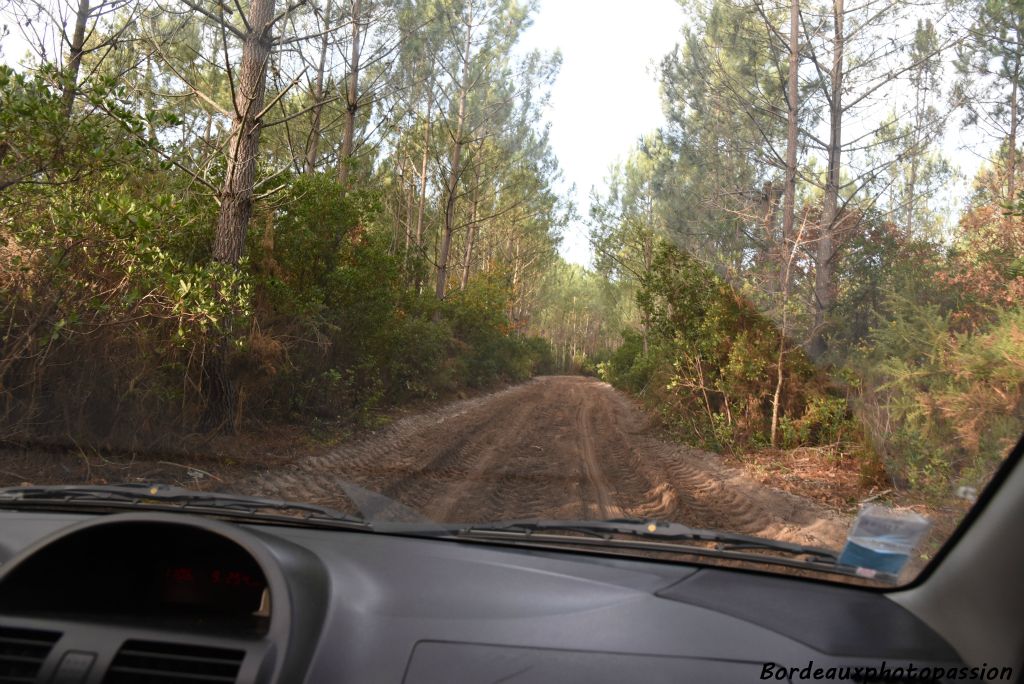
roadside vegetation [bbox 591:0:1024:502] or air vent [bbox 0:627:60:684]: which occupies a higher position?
roadside vegetation [bbox 591:0:1024:502]

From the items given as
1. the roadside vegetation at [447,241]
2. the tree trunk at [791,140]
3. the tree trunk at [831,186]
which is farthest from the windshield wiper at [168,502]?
the tree trunk at [791,140]

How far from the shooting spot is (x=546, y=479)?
23.6 ft

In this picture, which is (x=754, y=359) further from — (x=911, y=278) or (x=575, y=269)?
(x=575, y=269)

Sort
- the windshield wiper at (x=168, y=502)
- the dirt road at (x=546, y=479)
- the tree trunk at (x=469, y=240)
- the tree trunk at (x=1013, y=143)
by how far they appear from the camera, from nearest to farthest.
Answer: the windshield wiper at (x=168, y=502)
the dirt road at (x=546, y=479)
the tree trunk at (x=1013, y=143)
the tree trunk at (x=469, y=240)

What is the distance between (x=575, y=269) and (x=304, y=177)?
1418 inches

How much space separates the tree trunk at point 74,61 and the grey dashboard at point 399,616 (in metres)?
5.78

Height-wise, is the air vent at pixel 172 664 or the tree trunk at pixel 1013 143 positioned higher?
the tree trunk at pixel 1013 143

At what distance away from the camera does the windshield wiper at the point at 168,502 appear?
9.84 ft

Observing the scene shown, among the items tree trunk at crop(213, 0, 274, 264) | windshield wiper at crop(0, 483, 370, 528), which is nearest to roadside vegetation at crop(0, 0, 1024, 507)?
tree trunk at crop(213, 0, 274, 264)

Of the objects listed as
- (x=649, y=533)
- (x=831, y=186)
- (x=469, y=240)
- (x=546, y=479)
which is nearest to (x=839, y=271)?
(x=831, y=186)

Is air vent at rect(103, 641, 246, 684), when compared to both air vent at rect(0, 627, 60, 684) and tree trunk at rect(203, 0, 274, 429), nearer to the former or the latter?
air vent at rect(0, 627, 60, 684)

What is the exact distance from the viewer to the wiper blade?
276 cm

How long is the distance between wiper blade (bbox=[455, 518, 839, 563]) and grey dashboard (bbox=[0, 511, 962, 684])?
0.21 meters

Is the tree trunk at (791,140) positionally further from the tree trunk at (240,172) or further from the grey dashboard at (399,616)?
the grey dashboard at (399,616)
